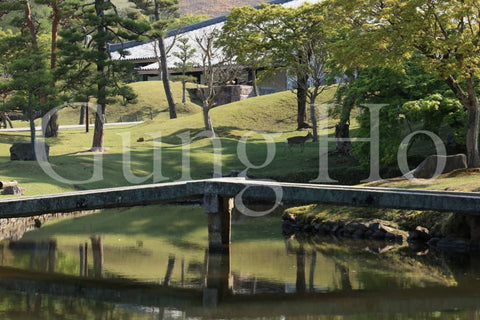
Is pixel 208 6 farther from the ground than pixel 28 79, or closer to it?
farther from the ground

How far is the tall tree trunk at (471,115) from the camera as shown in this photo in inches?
922

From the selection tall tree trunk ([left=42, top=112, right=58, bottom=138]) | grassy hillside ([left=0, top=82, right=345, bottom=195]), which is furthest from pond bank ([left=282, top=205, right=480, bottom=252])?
tall tree trunk ([left=42, top=112, right=58, bottom=138])

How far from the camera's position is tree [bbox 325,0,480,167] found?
22.3 meters

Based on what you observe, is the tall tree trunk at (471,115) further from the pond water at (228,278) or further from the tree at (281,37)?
the tree at (281,37)

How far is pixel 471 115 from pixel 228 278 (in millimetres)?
12469

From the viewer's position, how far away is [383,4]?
77.0 feet

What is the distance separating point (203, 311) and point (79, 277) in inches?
144

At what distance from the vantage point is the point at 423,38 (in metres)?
23.0

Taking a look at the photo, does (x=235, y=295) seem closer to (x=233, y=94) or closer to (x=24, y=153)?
(x=24, y=153)

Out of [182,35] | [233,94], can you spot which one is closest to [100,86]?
[233,94]

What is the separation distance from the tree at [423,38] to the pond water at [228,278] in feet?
22.8

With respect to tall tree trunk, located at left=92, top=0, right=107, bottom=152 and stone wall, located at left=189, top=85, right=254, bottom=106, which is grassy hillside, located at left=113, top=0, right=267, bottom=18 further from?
tall tree trunk, located at left=92, top=0, right=107, bottom=152

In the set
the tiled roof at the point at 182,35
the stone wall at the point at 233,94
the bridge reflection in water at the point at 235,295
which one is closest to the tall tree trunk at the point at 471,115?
the bridge reflection in water at the point at 235,295

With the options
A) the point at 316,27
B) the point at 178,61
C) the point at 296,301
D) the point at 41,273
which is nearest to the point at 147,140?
the point at 316,27
